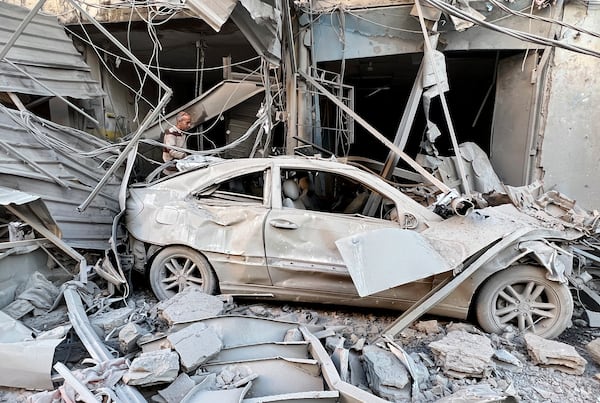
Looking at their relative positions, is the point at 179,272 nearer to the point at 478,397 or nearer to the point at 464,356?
the point at 464,356

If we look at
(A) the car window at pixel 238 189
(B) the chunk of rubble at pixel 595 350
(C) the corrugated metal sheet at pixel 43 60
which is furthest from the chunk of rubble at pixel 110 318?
(C) the corrugated metal sheet at pixel 43 60

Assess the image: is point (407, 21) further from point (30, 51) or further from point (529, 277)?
point (30, 51)

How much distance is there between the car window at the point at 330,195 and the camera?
14.2 feet

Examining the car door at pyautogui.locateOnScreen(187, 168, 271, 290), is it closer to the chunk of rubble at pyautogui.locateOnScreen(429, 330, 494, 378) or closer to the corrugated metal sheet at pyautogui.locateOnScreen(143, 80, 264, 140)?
the chunk of rubble at pyautogui.locateOnScreen(429, 330, 494, 378)

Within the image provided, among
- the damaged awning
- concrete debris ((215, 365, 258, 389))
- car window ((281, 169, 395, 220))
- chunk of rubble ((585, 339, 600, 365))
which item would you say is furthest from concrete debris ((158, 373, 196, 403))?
chunk of rubble ((585, 339, 600, 365))

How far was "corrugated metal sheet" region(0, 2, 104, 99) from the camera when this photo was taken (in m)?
6.13

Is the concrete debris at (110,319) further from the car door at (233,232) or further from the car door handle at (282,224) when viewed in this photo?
the car door handle at (282,224)

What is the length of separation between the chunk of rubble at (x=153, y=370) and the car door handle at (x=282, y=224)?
1.58 meters

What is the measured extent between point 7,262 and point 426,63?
5732mm

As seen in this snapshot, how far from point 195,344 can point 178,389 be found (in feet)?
1.11

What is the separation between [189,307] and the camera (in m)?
3.48

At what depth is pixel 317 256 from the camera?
12.6 feet

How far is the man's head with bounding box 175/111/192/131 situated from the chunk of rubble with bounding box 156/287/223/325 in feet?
13.4

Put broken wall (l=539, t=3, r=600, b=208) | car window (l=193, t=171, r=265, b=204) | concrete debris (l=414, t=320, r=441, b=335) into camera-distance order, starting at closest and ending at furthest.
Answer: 1. concrete debris (l=414, t=320, r=441, b=335)
2. car window (l=193, t=171, r=265, b=204)
3. broken wall (l=539, t=3, r=600, b=208)
